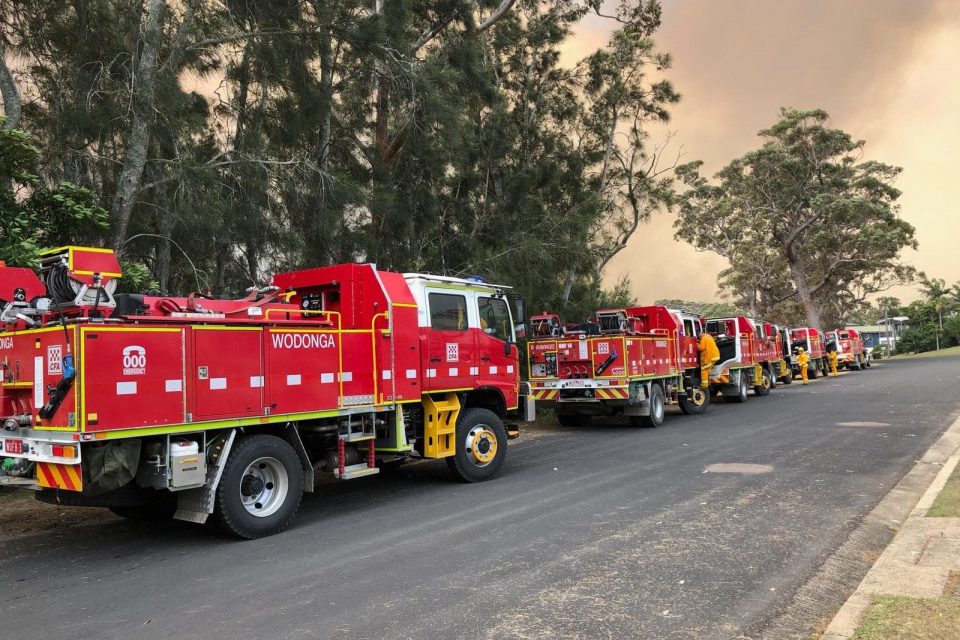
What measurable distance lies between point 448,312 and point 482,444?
191cm

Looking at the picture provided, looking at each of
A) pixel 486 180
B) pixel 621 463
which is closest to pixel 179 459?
pixel 621 463

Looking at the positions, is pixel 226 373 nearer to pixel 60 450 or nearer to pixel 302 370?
pixel 302 370

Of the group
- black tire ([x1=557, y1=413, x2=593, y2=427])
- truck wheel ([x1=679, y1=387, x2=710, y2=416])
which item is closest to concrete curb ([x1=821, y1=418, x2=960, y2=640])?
black tire ([x1=557, y1=413, x2=593, y2=427])

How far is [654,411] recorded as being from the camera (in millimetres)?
15609

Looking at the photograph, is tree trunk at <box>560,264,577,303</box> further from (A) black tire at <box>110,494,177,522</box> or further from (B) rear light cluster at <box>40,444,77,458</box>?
(B) rear light cluster at <box>40,444,77,458</box>

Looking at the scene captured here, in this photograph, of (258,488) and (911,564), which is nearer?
(911,564)

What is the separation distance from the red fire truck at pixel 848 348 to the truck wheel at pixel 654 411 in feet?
89.4

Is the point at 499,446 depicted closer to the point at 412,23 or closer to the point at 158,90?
the point at 158,90

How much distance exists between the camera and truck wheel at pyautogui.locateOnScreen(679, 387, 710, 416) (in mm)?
18011

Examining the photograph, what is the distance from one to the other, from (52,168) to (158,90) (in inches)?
81.8

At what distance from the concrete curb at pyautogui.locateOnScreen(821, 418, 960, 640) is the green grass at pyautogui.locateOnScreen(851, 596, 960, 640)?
0.08m

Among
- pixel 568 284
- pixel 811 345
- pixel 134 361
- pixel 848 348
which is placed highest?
pixel 568 284

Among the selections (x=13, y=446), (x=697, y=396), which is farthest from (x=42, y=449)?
(x=697, y=396)

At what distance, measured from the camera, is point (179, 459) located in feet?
19.5
